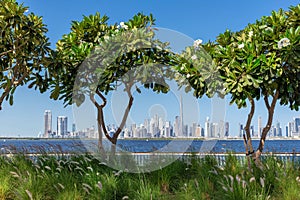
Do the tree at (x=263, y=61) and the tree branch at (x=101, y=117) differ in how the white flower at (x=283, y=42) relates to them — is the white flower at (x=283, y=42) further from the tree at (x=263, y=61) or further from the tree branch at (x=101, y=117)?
the tree branch at (x=101, y=117)

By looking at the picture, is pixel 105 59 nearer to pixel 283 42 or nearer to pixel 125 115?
pixel 125 115

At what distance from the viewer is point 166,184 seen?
4523 millimetres

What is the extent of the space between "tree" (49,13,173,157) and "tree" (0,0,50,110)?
0.34 meters

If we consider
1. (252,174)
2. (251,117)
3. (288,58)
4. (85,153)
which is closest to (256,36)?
(288,58)

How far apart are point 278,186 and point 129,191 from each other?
6.54 feet

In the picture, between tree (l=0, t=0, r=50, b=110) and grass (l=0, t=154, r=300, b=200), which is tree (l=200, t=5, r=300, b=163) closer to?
grass (l=0, t=154, r=300, b=200)

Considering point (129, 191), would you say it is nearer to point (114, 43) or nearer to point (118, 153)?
point (118, 153)

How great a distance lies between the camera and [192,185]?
4.12 m

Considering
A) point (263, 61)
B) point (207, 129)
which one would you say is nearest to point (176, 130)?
point (207, 129)

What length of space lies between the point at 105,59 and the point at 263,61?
2878 mm

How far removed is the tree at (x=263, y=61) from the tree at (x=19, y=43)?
328cm

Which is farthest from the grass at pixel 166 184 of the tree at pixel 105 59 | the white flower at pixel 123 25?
the white flower at pixel 123 25

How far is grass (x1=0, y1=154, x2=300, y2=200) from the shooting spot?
379 centimetres

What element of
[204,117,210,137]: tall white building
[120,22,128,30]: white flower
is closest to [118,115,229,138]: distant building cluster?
[204,117,210,137]: tall white building
